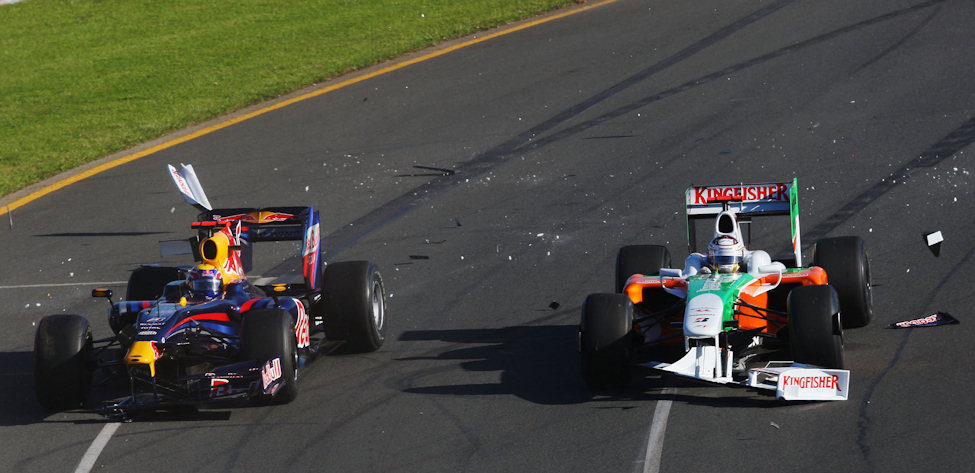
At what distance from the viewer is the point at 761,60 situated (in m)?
23.1

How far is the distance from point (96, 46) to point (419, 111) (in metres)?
9.35

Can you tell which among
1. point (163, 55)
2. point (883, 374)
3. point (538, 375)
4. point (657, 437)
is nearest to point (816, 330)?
point (883, 374)

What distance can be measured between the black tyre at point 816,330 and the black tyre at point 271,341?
3.94 m

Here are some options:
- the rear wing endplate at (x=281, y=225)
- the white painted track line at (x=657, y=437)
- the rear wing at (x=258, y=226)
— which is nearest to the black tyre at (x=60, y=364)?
the rear wing at (x=258, y=226)

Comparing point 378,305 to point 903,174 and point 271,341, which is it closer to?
point 271,341

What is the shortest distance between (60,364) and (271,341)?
5.94 feet

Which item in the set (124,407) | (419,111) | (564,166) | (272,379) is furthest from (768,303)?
(419,111)

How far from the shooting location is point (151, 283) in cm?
1228

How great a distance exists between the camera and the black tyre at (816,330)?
9.94 metres

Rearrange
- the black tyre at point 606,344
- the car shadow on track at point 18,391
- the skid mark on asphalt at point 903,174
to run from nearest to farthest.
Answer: the black tyre at point 606,344 < the car shadow on track at point 18,391 < the skid mark on asphalt at point 903,174

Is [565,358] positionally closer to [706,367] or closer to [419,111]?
[706,367]

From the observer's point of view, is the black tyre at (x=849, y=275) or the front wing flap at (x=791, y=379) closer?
the front wing flap at (x=791, y=379)

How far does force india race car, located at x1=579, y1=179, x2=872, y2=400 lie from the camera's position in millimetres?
9930

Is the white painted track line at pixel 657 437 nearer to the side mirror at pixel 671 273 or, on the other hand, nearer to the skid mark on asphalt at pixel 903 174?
the side mirror at pixel 671 273
